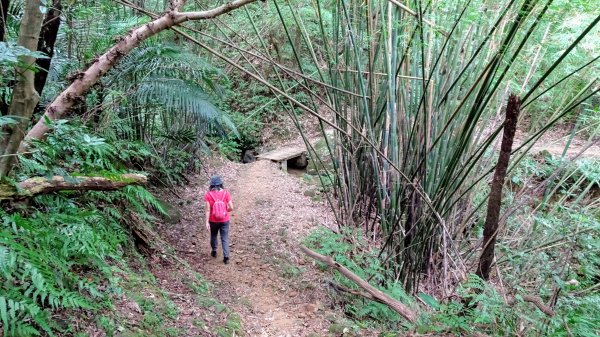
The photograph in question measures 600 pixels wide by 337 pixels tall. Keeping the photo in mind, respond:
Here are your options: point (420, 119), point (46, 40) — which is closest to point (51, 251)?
point (46, 40)

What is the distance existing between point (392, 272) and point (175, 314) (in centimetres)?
169

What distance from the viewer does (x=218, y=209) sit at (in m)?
3.93

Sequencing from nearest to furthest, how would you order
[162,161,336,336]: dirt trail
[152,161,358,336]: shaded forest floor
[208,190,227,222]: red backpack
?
[152,161,358,336]: shaded forest floor < [162,161,336,336]: dirt trail < [208,190,227,222]: red backpack

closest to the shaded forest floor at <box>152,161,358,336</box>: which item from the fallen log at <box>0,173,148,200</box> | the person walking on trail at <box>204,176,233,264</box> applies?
the person walking on trail at <box>204,176,233,264</box>

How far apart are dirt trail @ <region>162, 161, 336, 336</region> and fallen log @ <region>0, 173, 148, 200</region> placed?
5.02 ft

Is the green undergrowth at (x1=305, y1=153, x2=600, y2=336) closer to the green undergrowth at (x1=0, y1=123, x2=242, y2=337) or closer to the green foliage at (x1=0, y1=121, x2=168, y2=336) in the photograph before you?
the green undergrowth at (x1=0, y1=123, x2=242, y2=337)

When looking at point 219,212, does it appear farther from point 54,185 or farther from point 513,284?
point 513,284

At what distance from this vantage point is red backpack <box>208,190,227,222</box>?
393 centimetres

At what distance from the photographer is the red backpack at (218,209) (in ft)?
12.9

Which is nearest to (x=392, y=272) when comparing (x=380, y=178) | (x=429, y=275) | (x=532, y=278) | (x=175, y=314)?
(x=429, y=275)

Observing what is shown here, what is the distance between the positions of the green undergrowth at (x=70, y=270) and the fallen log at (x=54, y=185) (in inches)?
1.5

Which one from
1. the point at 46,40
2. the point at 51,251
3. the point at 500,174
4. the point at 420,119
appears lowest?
the point at 51,251

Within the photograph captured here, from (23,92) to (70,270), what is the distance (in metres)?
0.90

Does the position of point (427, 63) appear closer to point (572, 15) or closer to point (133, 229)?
point (572, 15)
